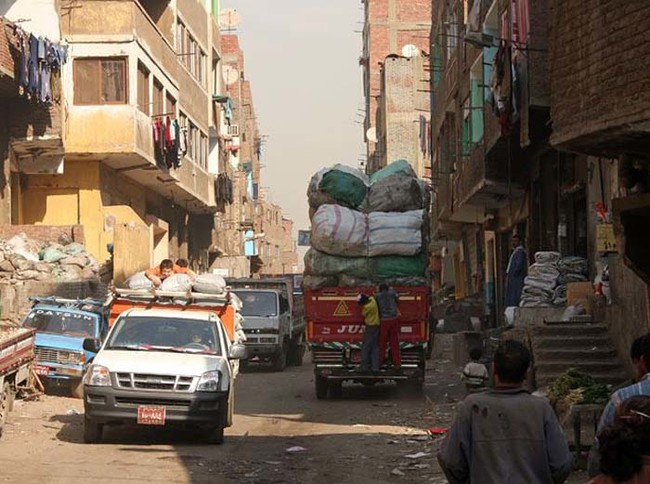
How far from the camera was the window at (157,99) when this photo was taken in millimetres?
37344

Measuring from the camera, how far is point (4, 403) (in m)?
15.7

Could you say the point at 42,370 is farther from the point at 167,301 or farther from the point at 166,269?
the point at 167,301

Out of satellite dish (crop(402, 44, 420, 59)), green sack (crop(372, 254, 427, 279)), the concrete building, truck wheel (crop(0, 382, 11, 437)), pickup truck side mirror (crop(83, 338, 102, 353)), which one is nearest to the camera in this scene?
truck wheel (crop(0, 382, 11, 437))

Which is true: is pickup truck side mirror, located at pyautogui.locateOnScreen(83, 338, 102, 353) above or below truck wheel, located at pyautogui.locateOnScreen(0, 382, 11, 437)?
above

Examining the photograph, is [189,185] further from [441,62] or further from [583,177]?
[583,177]

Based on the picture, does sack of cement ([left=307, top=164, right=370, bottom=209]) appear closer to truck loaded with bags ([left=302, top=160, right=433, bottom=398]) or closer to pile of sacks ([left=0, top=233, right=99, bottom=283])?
truck loaded with bags ([left=302, top=160, right=433, bottom=398])

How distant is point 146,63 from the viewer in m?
35.6

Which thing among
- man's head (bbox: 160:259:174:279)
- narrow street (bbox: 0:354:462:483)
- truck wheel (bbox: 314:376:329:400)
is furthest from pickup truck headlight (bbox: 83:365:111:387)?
truck wheel (bbox: 314:376:329:400)

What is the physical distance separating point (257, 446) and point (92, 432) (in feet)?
6.55

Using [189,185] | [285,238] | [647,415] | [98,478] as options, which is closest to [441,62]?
[189,185]

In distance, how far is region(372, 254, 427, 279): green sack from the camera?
71.4 ft

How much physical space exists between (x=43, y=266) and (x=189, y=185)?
14.9 meters

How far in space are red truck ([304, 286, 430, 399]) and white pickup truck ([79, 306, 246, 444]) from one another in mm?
5562

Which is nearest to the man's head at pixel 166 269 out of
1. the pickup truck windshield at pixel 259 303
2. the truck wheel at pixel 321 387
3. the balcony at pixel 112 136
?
the truck wheel at pixel 321 387
